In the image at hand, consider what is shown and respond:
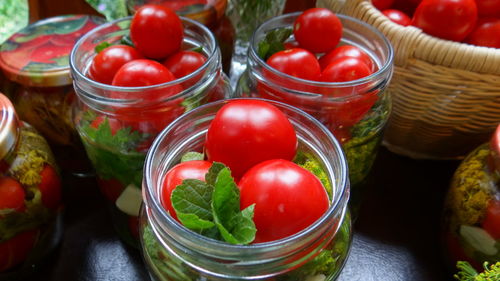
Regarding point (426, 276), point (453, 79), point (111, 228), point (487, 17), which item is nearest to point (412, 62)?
point (453, 79)

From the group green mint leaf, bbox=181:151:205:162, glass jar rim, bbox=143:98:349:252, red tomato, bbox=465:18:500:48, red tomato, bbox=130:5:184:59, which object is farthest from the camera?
red tomato, bbox=465:18:500:48

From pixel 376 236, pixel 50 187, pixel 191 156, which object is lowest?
pixel 376 236

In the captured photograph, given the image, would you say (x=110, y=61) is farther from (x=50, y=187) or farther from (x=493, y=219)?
(x=493, y=219)

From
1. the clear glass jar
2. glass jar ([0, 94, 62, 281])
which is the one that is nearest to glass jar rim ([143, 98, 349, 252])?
the clear glass jar

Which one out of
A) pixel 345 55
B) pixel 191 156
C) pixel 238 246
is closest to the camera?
pixel 238 246

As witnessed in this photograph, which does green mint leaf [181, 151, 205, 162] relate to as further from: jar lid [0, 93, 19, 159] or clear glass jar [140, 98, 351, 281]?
jar lid [0, 93, 19, 159]

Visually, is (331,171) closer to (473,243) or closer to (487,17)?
(473,243)

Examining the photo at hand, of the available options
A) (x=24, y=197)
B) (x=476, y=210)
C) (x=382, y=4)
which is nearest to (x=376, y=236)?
(x=476, y=210)
